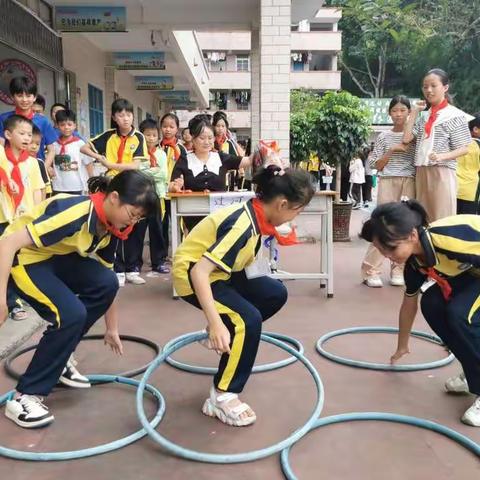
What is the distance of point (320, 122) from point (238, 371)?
582 cm

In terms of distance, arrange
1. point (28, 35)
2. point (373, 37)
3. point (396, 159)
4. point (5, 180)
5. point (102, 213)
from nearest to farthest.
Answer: point (102, 213), point (5, 180), point (396, 159), point (28, 35), point (373, 37)

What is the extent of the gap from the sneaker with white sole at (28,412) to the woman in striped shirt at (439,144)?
3.62m

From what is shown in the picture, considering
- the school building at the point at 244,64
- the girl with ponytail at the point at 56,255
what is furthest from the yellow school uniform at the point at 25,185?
the school building at the point at 244,64

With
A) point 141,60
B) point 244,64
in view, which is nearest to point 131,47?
point 141,60

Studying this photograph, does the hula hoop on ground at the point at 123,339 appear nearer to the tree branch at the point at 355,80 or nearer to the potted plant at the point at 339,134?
the potted plant at the point at 339,134

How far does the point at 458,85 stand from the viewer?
30.4m

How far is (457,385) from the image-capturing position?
3102mm

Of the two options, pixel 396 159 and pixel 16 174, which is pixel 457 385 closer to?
pixel 396 159

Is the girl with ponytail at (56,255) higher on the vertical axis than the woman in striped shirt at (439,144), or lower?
lower

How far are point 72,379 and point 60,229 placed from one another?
3.29 ft

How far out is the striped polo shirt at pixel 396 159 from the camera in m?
5.27

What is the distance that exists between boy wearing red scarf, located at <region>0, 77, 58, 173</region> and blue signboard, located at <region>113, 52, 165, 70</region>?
24.6 feet

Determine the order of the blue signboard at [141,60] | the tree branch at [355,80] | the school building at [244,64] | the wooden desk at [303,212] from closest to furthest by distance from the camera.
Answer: the wooden desk at [303,212]
the blue signboard at [141,60]
the school building at [244,64]
the tree branch at [355,80]

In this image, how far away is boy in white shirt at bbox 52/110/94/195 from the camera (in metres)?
5.73
